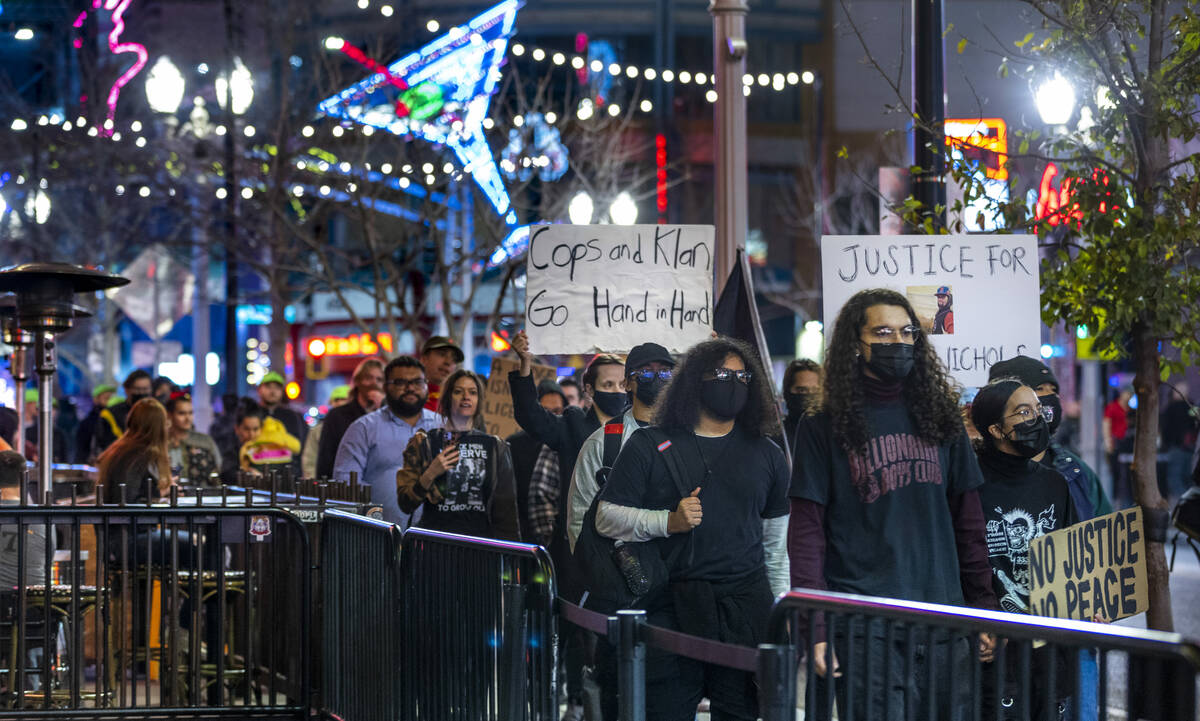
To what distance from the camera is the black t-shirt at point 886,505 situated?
524 cm

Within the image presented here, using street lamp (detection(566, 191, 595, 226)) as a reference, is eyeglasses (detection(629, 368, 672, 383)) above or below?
below

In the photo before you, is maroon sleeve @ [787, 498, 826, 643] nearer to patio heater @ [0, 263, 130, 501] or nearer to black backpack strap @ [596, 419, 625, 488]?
black backpack strap @ [596, 419, 625, 488]

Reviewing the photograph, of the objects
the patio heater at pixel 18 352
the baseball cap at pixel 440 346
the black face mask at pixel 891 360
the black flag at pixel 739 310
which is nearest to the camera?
the black face mask at pixel 891 360

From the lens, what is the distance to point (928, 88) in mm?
8414

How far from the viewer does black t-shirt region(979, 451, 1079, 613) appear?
593 centimetres

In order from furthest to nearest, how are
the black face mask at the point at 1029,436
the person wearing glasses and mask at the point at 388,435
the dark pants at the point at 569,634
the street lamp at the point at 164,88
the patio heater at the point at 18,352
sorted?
the street lamp at the point at 164,88, the patio heater at the point at 18,352, the person wearing glasses and mask at the point at 388,435, the dark pants at the point at 569,634, the black face mask at the point at 1029,436

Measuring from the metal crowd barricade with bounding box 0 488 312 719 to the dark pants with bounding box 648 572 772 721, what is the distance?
248 centimetres

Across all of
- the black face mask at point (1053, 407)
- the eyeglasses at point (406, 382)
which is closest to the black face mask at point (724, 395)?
the black face mask at point (1053, 407)

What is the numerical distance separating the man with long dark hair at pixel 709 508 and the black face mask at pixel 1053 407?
121 centimetres

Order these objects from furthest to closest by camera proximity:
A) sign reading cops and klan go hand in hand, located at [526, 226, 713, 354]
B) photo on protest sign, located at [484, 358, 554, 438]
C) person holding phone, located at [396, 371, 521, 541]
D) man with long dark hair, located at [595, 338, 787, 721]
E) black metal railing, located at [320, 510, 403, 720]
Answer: photo on protest sign, located at [484, 358, 554, 438] < person holding phone, located at [396, 371, 521, 541] < sign reading cops and klan go hand in hand, located at [526, 226, 713, 354] < black metal railing, located at [320, 510, 403, 720] < man with long dark hair, located at [595, 338, 787, 721]

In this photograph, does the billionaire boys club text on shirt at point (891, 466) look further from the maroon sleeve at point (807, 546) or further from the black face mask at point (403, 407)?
the black face mask at point (403, 407)

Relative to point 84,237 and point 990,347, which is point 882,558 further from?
point 84,237

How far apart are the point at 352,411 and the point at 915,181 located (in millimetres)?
5161

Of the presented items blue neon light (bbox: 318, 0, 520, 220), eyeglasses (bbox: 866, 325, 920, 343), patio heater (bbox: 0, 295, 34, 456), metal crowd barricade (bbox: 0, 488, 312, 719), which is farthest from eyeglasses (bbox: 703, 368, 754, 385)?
blue neon light (bbox: 318, 0, 520, 220)
